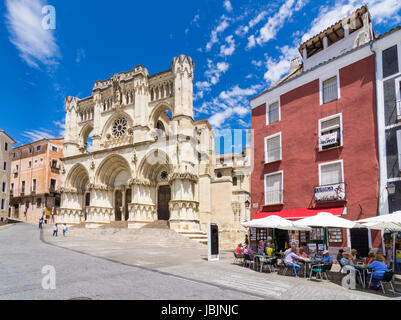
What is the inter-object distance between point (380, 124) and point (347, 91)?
104 inches

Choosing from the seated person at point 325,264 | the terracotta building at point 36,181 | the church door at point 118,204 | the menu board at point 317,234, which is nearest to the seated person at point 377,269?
the seated person at point 325,264

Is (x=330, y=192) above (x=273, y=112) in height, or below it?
below

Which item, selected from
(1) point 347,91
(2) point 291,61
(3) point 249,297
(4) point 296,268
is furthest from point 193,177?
(3) point 249,297

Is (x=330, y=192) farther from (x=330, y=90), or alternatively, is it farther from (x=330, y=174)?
(x=330, y=90)

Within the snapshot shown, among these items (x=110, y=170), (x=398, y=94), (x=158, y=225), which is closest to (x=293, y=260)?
(x=398, y=94)

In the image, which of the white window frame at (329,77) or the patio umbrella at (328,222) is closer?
the patio umbrella at (328,222)

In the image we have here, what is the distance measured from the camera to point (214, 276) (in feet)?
32.2

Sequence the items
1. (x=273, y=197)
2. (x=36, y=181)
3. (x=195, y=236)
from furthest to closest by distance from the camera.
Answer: (x=36, y=181)
(x=195, y=236)
(x=273, y=197)

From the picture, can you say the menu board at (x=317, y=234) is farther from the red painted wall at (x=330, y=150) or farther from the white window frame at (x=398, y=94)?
the white window frame at (x=398, y=94)

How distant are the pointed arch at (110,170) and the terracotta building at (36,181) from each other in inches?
549

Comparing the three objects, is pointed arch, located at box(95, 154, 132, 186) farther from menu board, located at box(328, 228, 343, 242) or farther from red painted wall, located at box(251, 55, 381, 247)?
menu board, located at box(328, 228, 343, 242)

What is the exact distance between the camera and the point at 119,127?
35.4 meters

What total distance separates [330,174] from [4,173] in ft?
132

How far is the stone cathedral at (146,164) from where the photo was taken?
2909 cm
